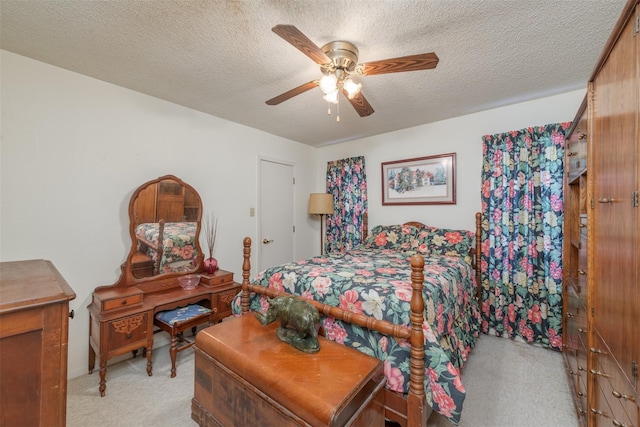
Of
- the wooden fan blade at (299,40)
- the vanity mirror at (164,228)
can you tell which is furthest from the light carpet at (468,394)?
the wooden fan blade at (299,40)

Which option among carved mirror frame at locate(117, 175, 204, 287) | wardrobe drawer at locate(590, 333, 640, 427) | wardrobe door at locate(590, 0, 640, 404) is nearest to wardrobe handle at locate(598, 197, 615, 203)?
wardrobe door at locate(590, 0, 640, 404)

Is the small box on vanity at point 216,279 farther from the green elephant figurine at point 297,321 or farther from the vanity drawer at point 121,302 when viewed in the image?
the green elephant figurine at point 297,321

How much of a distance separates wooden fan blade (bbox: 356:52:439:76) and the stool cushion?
236 centimetres

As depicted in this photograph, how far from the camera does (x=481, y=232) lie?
296cm

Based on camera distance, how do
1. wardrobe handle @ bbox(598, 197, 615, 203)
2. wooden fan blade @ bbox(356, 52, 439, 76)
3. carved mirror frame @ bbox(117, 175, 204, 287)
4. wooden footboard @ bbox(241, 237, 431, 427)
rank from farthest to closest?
carved mirror frame @ bbox(117, 175, 204, 287) < wooden fan blade @ bbox(356, 52, 439, 76) < wooden footboard @ bbox(241, 237, 431, 427) < wardrobe handle @ bbox(598, 197, 615, 203)

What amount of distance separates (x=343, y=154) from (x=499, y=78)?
240 cm

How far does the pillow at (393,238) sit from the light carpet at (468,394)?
4.10 ft

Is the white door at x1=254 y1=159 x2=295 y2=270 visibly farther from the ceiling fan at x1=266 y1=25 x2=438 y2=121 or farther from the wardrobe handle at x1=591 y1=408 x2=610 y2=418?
the wardrobe handle at x1=591 y1=408 x2=610 y2=418

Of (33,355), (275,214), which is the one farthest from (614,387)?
(275,214)

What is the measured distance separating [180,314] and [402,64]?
8.53ft

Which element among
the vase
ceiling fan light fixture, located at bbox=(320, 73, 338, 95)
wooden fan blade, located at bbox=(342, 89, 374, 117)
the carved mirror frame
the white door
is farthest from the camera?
the white door

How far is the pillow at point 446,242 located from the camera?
2.87 m

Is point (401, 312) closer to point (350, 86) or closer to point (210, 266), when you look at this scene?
point (350, 86)

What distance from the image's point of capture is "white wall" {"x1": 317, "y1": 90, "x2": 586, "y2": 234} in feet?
8.88
